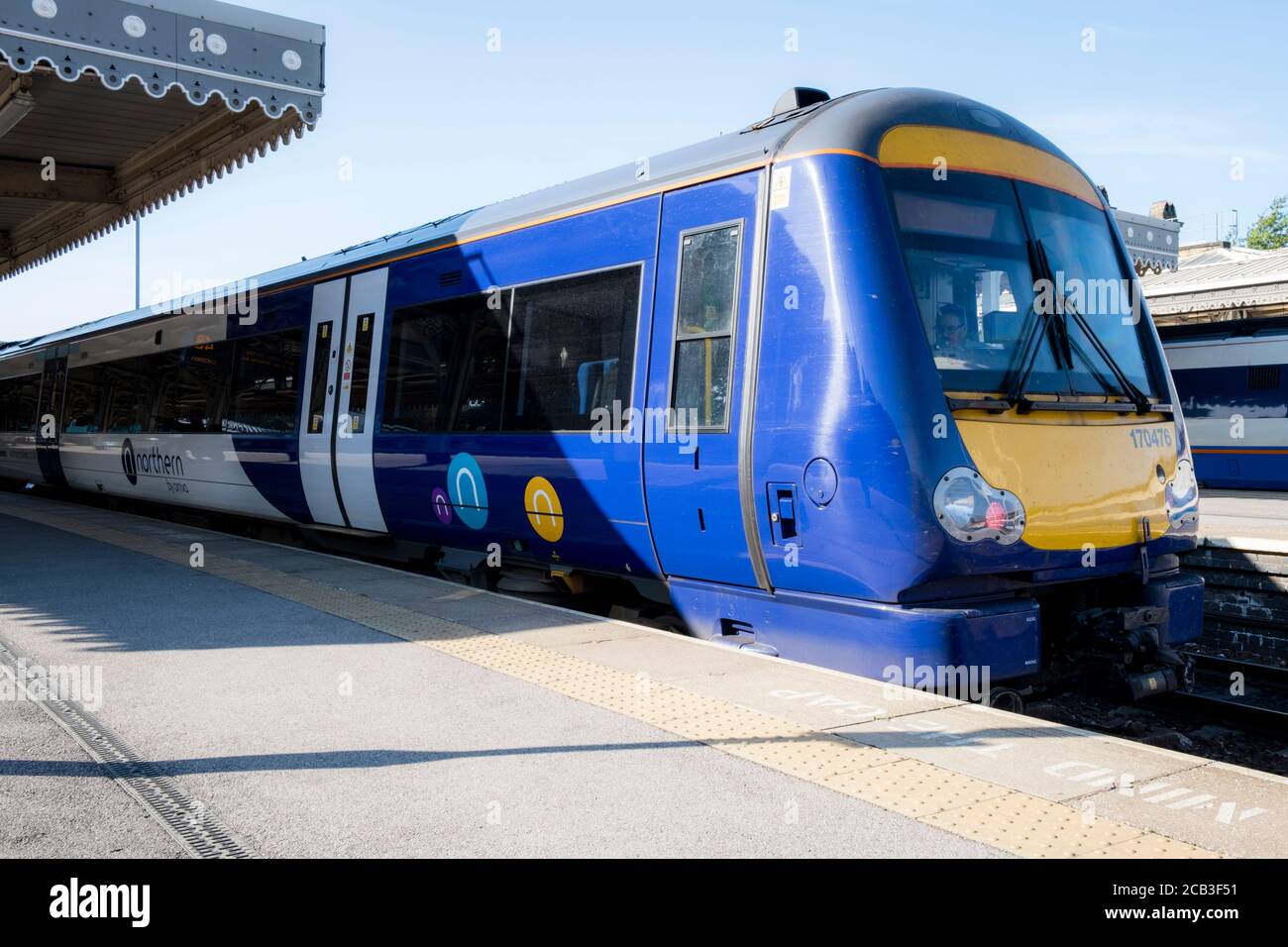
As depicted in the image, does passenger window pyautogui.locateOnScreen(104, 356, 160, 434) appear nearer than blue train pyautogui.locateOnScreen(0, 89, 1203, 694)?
No

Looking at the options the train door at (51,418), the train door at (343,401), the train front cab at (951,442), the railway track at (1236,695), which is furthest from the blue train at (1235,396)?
the train door at (51,418)

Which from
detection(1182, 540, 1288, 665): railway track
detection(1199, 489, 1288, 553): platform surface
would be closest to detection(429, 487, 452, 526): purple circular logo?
detection(1182, 540, 1288, 665): railway track

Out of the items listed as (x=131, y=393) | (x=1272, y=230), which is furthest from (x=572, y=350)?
(x=1272, y=230)

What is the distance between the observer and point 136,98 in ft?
32.4

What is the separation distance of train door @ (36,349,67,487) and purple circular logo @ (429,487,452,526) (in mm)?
12118

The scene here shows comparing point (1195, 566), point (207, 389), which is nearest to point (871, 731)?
point (1195, 566)

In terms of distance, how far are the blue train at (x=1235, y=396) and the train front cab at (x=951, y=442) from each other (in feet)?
46.4

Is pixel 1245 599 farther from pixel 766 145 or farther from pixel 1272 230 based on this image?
pixel 1272 230

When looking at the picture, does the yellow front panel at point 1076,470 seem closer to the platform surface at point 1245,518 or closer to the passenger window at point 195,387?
the platform surface at point 1245,518

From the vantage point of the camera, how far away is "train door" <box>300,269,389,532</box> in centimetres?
962

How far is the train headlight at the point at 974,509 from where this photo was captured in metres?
5.35

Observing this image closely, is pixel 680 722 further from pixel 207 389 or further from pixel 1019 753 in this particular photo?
pixel 207 389

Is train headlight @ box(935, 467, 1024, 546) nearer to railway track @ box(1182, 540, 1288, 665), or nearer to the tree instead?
railway track @ box(1182, 540, 1288, 665)

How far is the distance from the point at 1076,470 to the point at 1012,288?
1051 mm
